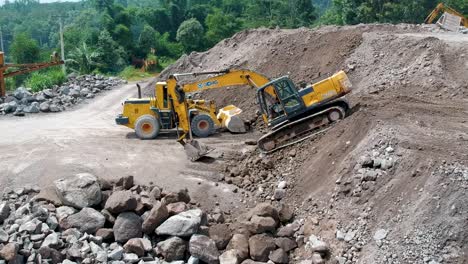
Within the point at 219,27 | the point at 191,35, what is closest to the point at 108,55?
the point at 191,35

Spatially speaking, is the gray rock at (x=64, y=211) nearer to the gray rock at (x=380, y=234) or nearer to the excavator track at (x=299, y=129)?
the excavator track at (x=299, y=129)

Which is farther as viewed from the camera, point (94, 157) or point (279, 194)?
point (94, 157)

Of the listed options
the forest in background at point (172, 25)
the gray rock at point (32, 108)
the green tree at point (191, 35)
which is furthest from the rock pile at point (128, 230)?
the green tree at point (191, 35)

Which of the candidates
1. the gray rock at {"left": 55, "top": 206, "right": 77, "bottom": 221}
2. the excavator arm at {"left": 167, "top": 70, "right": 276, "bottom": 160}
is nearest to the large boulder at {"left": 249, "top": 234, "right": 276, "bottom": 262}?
the gray rock at {"left": 55, "top": 206, "right": 77, "bottom": 221}

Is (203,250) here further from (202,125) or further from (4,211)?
(202,125)

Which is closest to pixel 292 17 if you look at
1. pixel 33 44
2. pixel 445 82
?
pixel 33 44

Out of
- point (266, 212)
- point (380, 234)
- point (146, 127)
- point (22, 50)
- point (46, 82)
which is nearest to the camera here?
point (380, 234)

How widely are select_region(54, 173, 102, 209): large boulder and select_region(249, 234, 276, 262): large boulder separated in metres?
3.50

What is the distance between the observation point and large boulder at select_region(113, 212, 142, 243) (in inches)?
440

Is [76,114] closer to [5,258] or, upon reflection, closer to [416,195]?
[5,258]

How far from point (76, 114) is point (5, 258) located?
13742 millimetres

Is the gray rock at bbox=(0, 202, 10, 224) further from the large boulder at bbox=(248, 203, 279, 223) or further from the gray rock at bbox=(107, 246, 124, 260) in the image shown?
the large boulder at bbox=(248, 203, 279, 223)

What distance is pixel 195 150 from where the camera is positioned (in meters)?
15.5

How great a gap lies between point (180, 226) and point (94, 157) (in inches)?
183
